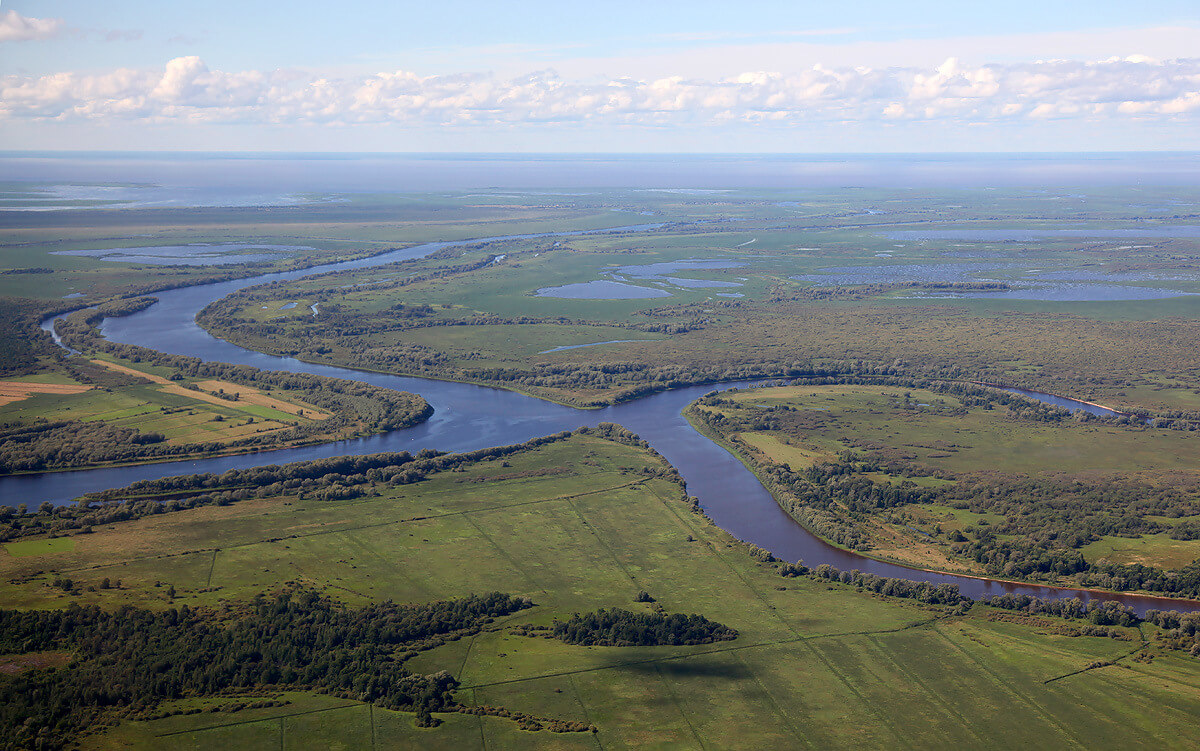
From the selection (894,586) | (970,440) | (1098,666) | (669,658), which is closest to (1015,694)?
(1098,666)

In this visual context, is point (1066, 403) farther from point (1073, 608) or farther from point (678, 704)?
point (678, 704)

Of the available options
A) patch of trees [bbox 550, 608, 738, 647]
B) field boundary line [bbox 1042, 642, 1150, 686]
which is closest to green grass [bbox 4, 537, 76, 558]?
patch of trees [bbox 550, 608, 738, 647]

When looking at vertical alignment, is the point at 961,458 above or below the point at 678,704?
above

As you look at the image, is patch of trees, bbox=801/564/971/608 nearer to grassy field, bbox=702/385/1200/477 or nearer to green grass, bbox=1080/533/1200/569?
green grass, bbox=1080/533/1200/569

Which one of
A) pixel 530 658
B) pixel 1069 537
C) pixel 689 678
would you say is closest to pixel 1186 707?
pixel 1069 537

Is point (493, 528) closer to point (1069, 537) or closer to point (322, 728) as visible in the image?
point (322, 728)

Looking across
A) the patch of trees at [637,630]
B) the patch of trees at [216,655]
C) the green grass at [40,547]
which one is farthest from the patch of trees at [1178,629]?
the green grass at [40,547]
